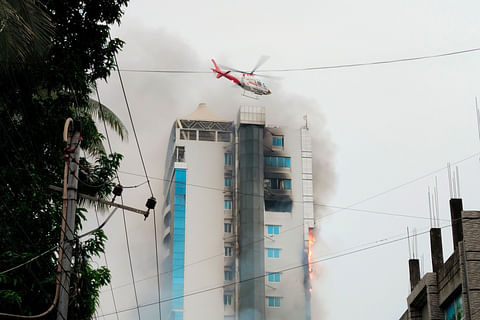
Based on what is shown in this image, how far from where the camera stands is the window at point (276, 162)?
395 ft

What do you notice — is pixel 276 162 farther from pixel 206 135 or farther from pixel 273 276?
pixel 273 276

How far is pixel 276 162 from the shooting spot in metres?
120

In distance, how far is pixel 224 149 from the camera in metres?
120

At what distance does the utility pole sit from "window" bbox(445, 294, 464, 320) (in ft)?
48.5

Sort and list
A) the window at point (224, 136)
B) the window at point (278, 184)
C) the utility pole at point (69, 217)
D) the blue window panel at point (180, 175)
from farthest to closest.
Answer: the window at point (224, 136), the window at point (278, 184), the blue window panel at point (180, 175), the utility pole at point (69, 217)

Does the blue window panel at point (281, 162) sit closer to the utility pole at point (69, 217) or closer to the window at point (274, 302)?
the window at point (274, 302)

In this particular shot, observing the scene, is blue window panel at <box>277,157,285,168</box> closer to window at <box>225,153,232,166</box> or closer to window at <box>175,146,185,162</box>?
window at <box>225,153,232,166</box>

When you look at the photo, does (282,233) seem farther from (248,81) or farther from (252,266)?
(248,81)

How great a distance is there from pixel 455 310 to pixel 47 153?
1515cm

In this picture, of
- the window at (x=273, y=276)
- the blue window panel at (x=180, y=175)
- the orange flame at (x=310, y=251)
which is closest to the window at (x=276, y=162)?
the orange flame at (x=310, y=251)

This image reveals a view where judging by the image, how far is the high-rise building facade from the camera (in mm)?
113250

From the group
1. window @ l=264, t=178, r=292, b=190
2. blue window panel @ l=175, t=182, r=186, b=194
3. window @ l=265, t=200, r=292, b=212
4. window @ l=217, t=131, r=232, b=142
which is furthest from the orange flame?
blue window panel @ l=175, t=182, r=186, b=194

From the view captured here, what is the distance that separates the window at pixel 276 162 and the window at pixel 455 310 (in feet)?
293

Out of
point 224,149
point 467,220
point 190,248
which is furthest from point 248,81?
point 467,220
